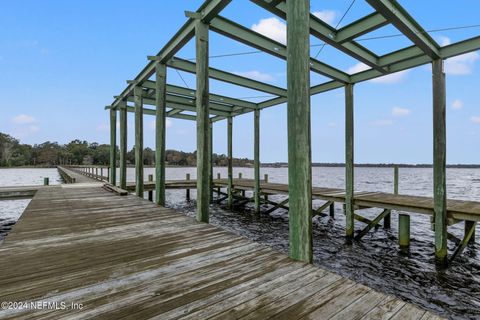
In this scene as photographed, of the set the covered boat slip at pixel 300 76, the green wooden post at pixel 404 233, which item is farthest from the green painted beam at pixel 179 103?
the green wooden post at pixel 404 233

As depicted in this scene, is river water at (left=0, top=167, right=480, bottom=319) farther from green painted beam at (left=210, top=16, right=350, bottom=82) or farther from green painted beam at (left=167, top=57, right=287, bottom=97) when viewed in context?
green painted beam at (left=167, top=57, right=287, bottom=97)

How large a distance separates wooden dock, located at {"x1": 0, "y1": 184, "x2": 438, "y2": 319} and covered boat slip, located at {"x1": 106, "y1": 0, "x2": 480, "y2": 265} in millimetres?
822

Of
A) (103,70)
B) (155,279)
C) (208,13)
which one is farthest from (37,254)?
(103,70)

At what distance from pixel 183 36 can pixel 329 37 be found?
12.2ft

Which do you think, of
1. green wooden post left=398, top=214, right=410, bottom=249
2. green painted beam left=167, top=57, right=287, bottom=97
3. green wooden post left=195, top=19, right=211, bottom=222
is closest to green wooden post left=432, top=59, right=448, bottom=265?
green wooden post left=398, top=214, right=410, bottom=249

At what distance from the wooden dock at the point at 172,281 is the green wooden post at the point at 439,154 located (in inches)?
251

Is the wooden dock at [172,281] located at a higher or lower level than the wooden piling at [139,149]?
lower

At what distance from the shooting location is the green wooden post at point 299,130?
10.0ft

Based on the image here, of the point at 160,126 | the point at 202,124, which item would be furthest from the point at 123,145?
the point at 202,124

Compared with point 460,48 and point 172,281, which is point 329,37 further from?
point 172,281

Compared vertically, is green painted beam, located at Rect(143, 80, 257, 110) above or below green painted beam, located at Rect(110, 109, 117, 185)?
above

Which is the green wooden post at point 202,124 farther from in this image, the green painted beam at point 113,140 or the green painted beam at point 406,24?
the green painted beam at point 113,140

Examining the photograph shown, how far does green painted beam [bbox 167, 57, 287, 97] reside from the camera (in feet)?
25.3

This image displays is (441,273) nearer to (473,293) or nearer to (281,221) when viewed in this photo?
(473,293)
